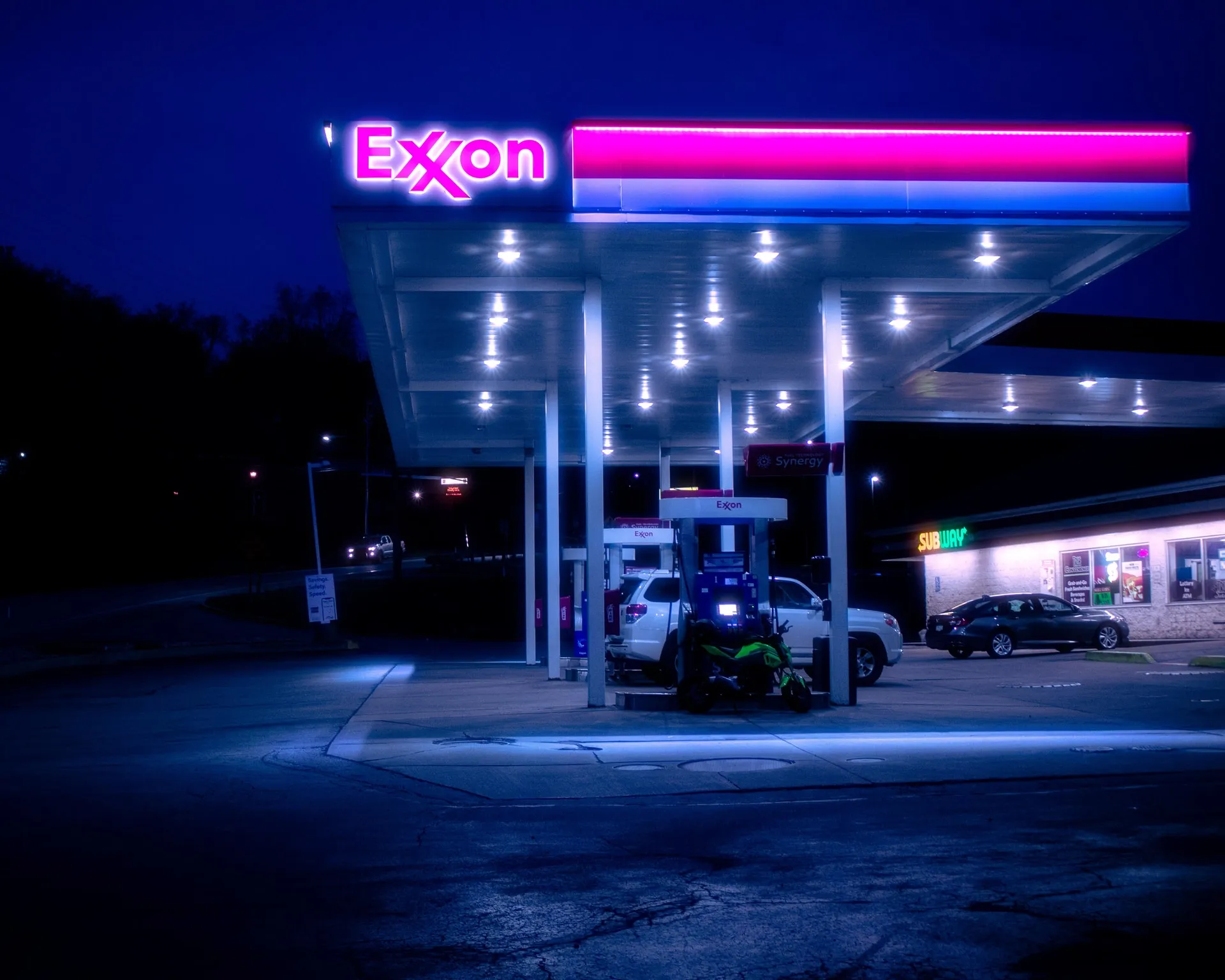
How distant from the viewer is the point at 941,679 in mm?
21312

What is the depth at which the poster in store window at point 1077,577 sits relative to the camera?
3381 centimetres

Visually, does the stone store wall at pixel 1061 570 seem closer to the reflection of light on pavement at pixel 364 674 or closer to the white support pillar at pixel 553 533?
the white support pillar at pixel 553 533

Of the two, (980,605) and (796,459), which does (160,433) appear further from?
(796,459)

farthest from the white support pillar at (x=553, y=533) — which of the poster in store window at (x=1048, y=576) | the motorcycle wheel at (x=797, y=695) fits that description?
the poster in store window at (x=1048, y=576)

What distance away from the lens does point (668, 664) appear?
18.3m

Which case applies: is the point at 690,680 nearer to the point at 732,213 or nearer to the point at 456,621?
the point at 732,213

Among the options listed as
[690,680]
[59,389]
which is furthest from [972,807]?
[59,389]

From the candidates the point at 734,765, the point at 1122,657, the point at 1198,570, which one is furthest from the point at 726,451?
the point at 1198,570

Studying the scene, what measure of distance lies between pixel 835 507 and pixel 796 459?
0.96m

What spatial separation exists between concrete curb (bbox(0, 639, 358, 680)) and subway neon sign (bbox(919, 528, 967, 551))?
1998 centimetres

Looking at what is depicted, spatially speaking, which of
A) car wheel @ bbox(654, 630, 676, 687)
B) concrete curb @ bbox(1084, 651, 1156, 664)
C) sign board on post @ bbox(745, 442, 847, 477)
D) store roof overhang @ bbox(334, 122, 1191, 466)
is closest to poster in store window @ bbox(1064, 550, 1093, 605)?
concrete curb @ bbox(1084, 651, 1156, 664)

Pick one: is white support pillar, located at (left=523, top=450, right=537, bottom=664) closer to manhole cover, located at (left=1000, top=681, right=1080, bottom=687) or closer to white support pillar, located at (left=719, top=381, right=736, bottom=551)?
white support pillar, located at (left=719, top=381, right=736, bottom=551)

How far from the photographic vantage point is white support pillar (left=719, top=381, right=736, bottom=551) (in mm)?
21016

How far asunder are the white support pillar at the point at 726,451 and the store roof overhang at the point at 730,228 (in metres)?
2.36
